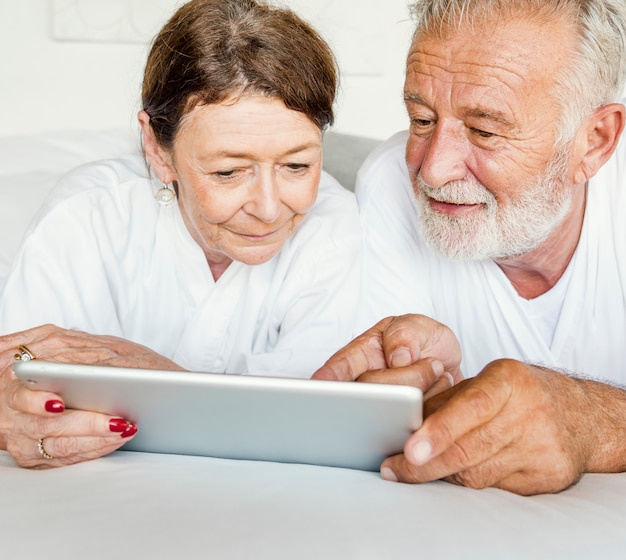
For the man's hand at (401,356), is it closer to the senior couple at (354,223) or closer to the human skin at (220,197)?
the senior couple at (354,223)

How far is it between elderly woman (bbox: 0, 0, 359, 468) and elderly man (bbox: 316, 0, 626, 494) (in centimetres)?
21

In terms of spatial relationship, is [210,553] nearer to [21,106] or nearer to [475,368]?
[475,368]

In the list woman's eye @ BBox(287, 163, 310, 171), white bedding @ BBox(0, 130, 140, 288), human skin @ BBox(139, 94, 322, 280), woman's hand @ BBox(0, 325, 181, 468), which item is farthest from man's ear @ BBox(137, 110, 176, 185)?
white bedding @ BBox(0, 130, 140, 288)

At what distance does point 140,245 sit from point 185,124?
1.33 ft

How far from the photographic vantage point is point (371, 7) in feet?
12.7

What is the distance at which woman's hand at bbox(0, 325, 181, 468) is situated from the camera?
1379 millimetres

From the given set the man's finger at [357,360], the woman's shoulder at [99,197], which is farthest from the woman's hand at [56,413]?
the woman's shoulder at [99,197]

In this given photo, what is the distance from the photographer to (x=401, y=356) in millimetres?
1625

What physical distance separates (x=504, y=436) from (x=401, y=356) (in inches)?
13.5

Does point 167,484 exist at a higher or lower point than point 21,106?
lower

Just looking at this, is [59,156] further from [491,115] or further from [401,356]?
[401,356]

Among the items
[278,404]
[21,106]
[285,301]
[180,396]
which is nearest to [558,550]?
[278,404]

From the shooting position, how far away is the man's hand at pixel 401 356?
1.54m

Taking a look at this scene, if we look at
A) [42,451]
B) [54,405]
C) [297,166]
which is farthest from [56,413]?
[297,166]
